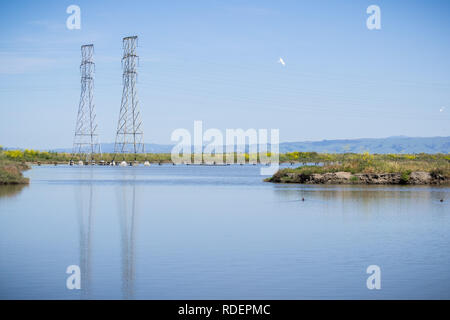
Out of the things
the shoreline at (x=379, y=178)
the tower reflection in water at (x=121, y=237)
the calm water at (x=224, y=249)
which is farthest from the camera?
the shoreline at (x=379, y=178)

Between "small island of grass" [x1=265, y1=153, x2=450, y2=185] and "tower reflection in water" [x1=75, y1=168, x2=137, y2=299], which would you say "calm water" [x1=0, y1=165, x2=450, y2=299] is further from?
"small island of grass" [x1=265, y1=153, x2=450, y2=185]

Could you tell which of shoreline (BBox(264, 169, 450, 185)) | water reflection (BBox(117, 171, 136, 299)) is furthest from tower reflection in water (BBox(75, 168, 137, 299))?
shoreline (BBox(264, 169, 450, 185))

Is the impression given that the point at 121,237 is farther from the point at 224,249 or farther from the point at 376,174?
the point at 376,174

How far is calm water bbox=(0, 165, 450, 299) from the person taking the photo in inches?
416

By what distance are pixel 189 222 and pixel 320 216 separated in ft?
16.7

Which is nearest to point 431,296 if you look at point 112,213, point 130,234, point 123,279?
point 123,279

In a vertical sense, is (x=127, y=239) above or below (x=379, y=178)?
below

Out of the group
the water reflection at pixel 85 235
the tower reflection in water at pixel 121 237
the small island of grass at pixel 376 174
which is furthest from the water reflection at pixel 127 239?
the small island of grass at pixel 376 174

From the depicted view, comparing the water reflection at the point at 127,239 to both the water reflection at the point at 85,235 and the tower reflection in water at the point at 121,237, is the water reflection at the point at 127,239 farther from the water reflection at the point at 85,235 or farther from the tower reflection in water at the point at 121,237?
the water reflection at the point at 85,235

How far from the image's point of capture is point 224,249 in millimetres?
14578

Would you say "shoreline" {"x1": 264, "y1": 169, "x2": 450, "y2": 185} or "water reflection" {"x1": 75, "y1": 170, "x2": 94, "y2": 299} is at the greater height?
"shoreline" {"x1": 264, "y1": 169, "x2": 450, "y2": 185}

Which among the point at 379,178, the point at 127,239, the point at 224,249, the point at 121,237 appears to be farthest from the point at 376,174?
the point at 224,249

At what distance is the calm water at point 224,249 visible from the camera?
10.6 meters
